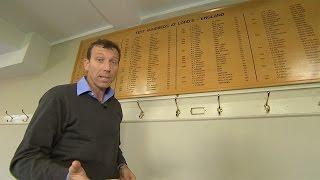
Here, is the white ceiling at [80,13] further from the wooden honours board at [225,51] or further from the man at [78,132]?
the man at [78,132]

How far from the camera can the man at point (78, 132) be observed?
24.7 inches

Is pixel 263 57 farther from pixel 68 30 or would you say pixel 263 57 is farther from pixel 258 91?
pixel 68 30

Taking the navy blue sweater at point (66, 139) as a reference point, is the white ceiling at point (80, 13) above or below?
above

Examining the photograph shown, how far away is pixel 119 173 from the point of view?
0.97 m

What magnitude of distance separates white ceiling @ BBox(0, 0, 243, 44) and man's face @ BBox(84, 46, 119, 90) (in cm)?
67

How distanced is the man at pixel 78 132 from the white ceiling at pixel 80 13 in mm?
708

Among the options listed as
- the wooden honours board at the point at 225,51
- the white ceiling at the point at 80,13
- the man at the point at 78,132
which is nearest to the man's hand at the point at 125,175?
the man at the point at 78,132

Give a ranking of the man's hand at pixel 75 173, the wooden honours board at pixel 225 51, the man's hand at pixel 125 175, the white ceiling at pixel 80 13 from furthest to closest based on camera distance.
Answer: the white ceiling at pixel 80 13 < the wooden honours board at pixel 225 51 < the man's hand at pixel 125 175 < the man's hand at pixel 75 173

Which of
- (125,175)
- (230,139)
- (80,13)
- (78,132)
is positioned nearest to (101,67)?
(78,132)

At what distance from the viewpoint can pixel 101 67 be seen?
947 mm

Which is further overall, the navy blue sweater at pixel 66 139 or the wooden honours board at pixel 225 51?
the wooden honours board at pixel 225 51

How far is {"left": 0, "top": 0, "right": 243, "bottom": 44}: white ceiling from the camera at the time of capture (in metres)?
1.58

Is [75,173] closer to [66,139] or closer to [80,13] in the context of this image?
[66,139]

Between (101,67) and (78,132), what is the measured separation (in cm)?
30
